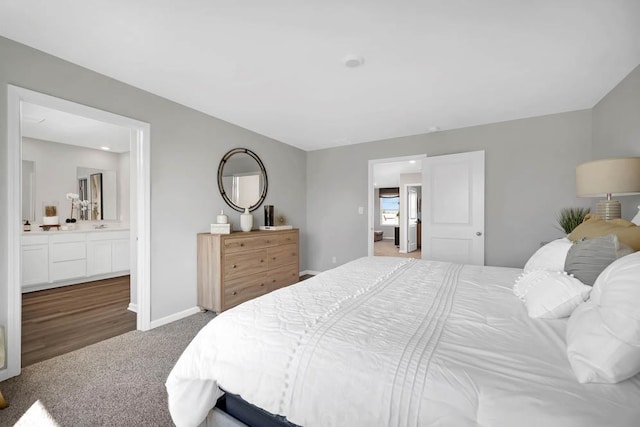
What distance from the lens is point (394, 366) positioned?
2.90ft

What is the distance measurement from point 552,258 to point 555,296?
56cm

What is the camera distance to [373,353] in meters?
0.95

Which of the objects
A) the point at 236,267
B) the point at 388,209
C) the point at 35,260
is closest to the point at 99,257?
the point at 35,260

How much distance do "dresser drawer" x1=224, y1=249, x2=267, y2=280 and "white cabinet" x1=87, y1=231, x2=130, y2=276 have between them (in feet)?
9.88

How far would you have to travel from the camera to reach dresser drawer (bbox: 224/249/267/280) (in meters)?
3.09

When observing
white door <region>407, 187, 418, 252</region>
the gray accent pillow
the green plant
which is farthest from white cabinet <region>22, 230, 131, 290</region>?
white door <region>407, 187, 418, 252</region>

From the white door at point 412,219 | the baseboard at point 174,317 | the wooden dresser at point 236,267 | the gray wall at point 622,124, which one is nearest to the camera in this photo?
the gray wall at point 622,124

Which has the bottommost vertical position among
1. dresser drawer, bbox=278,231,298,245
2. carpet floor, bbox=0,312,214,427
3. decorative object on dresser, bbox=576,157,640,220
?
carpet floor, bbox=0,312,214,427

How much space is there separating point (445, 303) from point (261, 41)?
2065mm

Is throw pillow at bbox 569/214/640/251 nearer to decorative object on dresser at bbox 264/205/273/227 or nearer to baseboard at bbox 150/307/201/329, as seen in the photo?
decorative object on dresser at bbox 264/205/273/227

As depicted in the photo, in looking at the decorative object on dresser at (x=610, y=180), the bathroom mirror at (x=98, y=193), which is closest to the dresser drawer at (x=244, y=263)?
the decorative object on dresser at (x=610, y=180)

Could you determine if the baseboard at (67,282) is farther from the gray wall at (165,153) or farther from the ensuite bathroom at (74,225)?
the gray wall at (165,153)

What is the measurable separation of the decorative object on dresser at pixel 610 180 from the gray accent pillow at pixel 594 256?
116cm

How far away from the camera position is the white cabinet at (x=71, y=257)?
3.94 m
